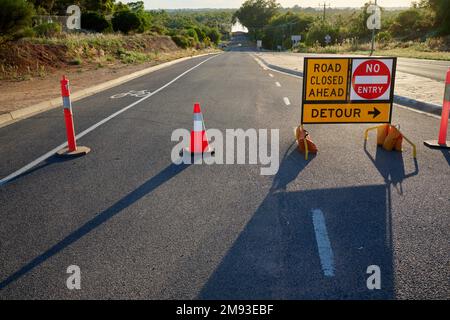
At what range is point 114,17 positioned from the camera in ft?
160

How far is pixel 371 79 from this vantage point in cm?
742

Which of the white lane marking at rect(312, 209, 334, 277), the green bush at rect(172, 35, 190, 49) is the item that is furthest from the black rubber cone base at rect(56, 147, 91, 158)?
the green bush at rect(172, 35, 190, 49)

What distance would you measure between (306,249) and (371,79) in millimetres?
4489

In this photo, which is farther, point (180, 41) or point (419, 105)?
point (180, 41)

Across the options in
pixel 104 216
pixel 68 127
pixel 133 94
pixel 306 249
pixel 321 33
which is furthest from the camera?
pixel 321 33

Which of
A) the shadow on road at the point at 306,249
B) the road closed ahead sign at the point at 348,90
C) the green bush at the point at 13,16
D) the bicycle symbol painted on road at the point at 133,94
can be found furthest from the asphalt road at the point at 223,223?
the green bush at the point at 13,16

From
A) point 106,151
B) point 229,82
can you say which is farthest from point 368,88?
point 229,82

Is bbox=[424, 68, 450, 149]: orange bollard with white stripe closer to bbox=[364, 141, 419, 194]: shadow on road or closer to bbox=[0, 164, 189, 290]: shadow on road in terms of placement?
bbox=[364, 141, 419, 194]: shadow on road

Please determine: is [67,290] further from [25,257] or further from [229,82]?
[229,82]

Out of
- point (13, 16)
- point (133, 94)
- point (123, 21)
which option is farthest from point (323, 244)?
point (123, 21)

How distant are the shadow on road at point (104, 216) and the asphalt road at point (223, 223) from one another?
0.02 meters

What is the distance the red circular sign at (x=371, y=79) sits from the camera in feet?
24.3

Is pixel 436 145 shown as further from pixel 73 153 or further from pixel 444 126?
pixel 73 153

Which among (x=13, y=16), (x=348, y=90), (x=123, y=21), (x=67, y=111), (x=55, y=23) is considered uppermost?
(x=123, y=21)
